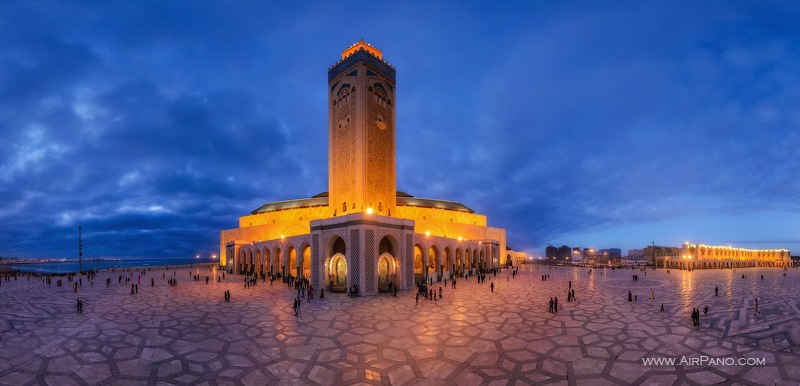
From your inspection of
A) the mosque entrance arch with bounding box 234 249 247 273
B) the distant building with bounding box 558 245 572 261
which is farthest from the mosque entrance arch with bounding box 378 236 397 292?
the distant building with bounding box 558 245 572 261

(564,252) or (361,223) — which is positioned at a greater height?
(361,223)

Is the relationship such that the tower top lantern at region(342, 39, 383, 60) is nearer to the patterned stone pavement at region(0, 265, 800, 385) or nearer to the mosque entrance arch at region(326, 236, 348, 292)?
the mosque entrance arch at region(326, 236, 348, 292)

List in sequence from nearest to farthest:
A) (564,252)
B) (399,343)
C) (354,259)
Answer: (399,343)
(354,259)
(564,252)

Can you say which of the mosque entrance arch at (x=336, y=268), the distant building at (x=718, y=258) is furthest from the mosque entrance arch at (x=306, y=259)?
the distant building at (x=718, y=258)

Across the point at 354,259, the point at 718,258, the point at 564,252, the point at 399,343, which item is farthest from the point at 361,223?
the point at 564,252

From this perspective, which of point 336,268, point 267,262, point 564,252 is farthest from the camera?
point 564,252

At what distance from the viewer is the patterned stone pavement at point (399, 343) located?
9.02m

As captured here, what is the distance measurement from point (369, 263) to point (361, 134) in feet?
41.2

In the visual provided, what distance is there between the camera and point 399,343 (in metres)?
11.7

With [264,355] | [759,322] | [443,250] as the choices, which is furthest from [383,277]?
[759,322]

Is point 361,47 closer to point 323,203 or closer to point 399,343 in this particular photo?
point 323,203

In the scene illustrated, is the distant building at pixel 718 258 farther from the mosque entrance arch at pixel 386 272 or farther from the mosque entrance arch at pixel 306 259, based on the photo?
the mosque entrance arch at pixel 306 259

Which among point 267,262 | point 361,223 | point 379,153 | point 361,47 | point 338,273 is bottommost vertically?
point 267,262

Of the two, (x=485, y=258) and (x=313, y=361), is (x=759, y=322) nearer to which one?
(x=313, y=361)
